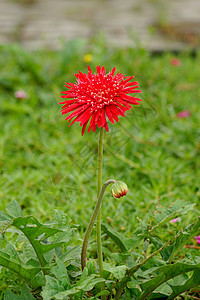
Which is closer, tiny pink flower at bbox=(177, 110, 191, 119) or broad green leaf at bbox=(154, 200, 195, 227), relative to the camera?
broad green leaf at bbox=(154, 200, 195, 227)

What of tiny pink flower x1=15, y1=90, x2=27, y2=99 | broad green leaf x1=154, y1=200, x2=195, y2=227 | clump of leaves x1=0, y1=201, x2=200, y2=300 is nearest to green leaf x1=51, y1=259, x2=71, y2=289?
clump of leaves x1=0, y1=201, x2=200, y2=300

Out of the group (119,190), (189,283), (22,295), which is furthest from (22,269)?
(189,283)

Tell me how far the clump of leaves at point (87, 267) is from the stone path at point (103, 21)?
2.60 m

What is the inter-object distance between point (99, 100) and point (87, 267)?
0.43 m

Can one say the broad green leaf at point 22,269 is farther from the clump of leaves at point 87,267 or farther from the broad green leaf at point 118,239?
the broad green leaf at point 118,239

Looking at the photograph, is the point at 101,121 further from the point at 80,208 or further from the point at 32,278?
the point at 80,208

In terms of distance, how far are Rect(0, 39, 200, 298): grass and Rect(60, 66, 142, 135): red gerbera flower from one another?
303 mm

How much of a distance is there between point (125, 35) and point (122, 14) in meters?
0.95

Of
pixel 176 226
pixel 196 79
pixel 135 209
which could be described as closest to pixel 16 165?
pixel 135 209

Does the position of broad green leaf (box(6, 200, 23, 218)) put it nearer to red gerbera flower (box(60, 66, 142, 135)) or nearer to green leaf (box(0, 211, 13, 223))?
green leaf (box(0, 211, 13, 223))

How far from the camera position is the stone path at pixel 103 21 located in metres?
3.89

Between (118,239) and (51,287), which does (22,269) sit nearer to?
(51,287)

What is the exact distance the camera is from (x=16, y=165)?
6.93 feet

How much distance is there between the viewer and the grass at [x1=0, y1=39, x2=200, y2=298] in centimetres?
171
